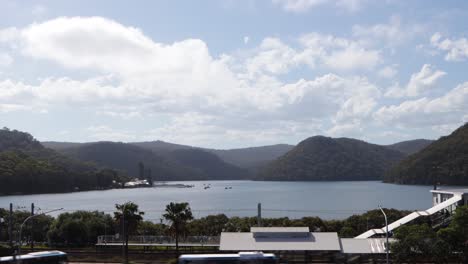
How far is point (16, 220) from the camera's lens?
99.2 m

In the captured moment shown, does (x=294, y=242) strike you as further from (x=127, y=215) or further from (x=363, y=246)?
(x=127, y=215)

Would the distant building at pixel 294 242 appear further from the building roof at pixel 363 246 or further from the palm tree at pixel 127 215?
the palm tree at pixel 127 215

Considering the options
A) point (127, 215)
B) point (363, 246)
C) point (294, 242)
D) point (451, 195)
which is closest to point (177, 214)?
point (127, 215)

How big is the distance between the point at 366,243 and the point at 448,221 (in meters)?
15.4

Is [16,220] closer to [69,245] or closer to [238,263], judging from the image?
[69,245]

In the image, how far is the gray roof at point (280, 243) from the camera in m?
49.8

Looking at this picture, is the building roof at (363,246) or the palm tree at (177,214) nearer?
the building roof at (363,246)

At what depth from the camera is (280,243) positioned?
50812 millimetres

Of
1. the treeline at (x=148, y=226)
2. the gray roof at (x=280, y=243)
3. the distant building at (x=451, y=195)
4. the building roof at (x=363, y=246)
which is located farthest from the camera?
the treeline at (x=148, y=226)

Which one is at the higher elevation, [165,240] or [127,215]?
[127,215]

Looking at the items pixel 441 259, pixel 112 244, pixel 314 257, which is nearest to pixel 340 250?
pixel 314 257

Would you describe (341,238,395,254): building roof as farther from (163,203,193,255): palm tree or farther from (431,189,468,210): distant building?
(163,203,193,255): palm tree

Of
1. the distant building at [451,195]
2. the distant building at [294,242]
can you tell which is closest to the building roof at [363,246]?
the distant building at [294,242]

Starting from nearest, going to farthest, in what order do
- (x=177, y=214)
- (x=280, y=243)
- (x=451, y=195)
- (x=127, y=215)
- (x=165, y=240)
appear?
(x=280, y=243) < (x=177, y=214) < (x=127, y=215) < (x=165, y=240) < (x=451, y=195)
